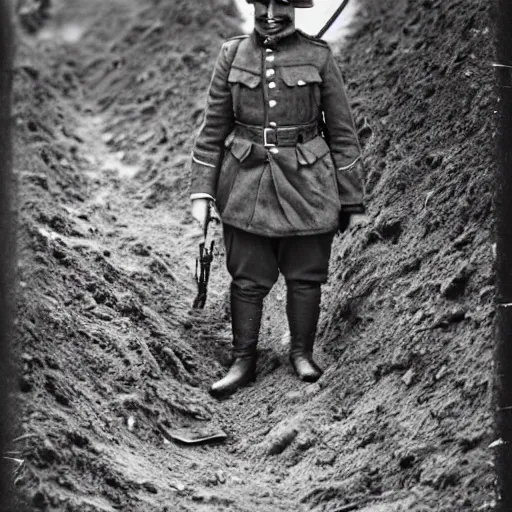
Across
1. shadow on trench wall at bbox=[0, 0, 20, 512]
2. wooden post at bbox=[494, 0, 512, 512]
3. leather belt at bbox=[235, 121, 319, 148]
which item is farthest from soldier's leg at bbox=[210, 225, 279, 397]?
shadow on trench wall at bbox=[0, 0, 20, 512]

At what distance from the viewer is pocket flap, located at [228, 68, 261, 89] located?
5293 mm

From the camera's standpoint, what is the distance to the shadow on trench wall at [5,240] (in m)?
2.97

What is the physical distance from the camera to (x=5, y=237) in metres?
3.26

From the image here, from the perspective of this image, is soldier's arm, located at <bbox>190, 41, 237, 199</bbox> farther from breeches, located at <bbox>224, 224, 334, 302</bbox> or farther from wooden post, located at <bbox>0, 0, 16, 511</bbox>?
wooden post, located at <bbox>0, 0, 16, 511</bbox>

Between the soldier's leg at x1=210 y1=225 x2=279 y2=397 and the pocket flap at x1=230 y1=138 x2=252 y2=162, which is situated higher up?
the pocket flap at x1=230 y1=138 x2=252 y2=162

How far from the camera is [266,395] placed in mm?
5543

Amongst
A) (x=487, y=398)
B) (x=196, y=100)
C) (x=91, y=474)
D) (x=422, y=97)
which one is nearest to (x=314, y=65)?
(x=422, y=97)

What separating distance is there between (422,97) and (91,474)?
3338 mm

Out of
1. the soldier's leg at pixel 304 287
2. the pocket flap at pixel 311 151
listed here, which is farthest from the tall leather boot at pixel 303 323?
the pocket flap at pixel 311 151

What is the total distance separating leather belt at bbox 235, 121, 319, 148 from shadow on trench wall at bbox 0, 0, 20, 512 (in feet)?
7.00

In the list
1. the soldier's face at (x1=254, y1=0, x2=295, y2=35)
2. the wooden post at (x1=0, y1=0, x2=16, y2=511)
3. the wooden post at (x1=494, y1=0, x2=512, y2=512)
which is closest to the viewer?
the wooden post at (x1=0, y1=0, x2=16, y2=511)

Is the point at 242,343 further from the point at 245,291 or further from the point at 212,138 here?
the point at 212,138

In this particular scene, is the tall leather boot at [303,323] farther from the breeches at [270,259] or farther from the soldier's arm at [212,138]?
the soldier's arm at [212,138]

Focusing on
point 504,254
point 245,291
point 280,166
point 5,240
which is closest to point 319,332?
point 245,291
